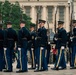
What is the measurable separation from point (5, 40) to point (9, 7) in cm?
5401

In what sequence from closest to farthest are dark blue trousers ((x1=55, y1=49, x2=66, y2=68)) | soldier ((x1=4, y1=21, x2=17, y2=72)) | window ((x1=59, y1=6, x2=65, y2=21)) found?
1. soldier ((x1=4, y1=21, x2=17, y2=72))
2. dark blue trousers ((x1=55, y1=49, x2=66, y2=68))
3. window ((x1=59, y1=6, x2=65, y2=21))

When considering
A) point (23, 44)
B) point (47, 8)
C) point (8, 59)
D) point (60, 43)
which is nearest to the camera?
point (23, 44)

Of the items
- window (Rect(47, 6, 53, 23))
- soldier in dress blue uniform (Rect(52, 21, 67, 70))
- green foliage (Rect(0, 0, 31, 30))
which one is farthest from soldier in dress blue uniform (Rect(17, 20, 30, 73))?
window (Rect(47, 6, 53, 23))

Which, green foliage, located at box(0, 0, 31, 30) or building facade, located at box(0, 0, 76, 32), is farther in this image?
building facade, located at box(0, 0, 76, 32)

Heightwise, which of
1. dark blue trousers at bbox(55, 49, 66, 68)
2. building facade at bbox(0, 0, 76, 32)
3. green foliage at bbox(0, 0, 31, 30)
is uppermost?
building facade at bbox(0, 0, 76, 32)

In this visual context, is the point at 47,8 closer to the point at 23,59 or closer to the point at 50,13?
the point at 50,13

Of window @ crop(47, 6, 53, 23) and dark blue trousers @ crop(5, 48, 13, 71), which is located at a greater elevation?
window @ crop(47, 6, 53, 23)

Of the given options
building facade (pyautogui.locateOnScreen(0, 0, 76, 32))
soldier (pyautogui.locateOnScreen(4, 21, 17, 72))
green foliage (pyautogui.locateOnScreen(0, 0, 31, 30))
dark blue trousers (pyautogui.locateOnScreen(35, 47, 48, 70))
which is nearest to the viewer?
soldier (pyautogui.locateOnScreen(4, 21, 17, 72))

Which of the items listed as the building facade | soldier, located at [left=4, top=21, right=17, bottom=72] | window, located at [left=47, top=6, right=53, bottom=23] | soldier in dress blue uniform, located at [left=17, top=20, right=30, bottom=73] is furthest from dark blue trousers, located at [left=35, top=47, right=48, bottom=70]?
the building facade

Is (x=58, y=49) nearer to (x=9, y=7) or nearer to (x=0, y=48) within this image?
(x=0, y=48)

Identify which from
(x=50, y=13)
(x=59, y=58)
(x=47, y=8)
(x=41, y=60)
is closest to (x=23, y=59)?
(x=41, y=60)

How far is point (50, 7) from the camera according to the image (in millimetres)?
108938

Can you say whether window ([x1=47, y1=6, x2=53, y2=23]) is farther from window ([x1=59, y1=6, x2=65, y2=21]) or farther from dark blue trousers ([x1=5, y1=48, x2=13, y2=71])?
dark blue trousers ([x1=5, y1=48, x2=13, y2=71])

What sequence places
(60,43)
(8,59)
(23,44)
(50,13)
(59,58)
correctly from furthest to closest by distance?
(50,13) → (59,58) → (60,43) → (8,59) → (23,44)
